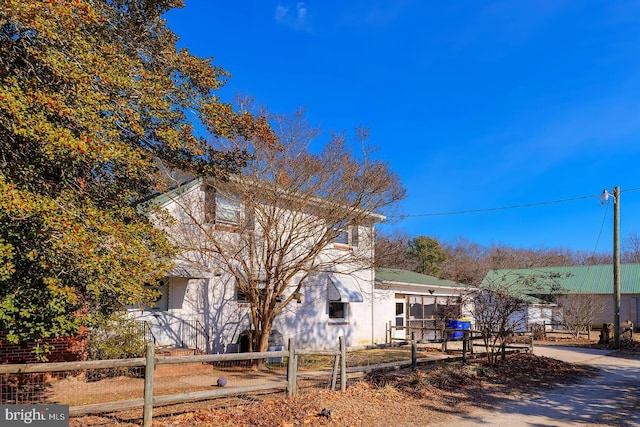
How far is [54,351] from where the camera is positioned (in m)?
10.6

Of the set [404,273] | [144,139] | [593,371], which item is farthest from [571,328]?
[144,139]

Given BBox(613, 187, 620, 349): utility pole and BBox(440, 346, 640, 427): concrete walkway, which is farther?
BBox(613, 187, 620, 349): utility pole

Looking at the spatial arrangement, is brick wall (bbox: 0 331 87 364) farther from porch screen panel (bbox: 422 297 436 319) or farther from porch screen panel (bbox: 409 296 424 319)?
porch screen panel (bbox: 422 297 436 319)

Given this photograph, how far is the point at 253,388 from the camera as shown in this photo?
912 centimetres

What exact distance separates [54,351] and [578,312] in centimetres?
2847

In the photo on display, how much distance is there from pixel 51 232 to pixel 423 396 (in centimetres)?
792

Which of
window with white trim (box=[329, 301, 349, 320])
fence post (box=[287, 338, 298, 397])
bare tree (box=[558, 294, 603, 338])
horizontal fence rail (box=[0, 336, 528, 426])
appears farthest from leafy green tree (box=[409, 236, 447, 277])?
fence post (box=[287, 338, 298, 397])

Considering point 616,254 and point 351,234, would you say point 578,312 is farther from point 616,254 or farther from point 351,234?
point 351,234

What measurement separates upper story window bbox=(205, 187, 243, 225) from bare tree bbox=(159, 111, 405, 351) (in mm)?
28

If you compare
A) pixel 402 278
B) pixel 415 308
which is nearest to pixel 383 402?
pixel 402 278

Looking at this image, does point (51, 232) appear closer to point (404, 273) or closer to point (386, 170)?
point (386, 170)

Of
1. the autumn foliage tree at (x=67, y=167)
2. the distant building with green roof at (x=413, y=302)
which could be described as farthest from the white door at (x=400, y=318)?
the autumn foliage tree at (x=67, y=167)

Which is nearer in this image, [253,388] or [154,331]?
[253,388]

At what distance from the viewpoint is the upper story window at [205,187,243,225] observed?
13.9 meters
